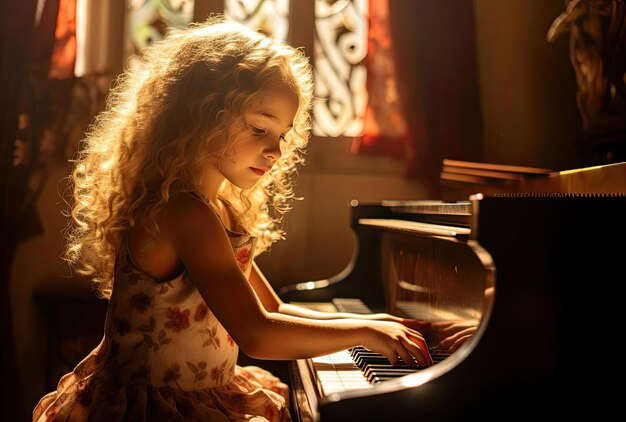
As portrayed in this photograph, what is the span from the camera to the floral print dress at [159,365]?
1.34m

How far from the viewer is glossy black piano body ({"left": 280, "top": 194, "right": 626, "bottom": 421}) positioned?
967 mm

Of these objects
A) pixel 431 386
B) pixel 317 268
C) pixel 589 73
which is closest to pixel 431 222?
pixel 431 386

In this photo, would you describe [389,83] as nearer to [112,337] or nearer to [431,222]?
[431,222]

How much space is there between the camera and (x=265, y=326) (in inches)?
48.9

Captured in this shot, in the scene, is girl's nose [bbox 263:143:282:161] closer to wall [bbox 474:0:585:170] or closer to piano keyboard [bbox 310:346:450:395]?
piano keyboard [bbox 310:346:450:395]

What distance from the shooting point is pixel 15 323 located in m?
3.17

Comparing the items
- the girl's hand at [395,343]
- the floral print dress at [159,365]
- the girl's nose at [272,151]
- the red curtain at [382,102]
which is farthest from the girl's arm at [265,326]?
the red curtain at [382,102]

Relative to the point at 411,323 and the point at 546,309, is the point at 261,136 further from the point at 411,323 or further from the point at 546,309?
the point at 546,309

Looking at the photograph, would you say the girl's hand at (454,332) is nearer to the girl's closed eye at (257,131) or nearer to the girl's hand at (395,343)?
the girl's hand at (395,343)

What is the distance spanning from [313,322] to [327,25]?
7.82ft

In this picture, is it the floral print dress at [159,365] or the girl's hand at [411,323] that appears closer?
the floral print dress at [159,365]

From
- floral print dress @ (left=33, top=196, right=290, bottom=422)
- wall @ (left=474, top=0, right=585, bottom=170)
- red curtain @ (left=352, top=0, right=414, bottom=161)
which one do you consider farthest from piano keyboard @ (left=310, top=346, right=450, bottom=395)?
wall @ (left=474, top=0, right=585, bottom=170)

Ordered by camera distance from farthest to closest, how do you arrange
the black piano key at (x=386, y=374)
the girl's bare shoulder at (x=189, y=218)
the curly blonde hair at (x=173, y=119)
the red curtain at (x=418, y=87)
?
the red curtain at (x=418, y=87)
the curly blonde hair at (x=173, y=119)
the girl's bare shoulder at (x=189, y=218)
the black piano key at (x=386, y=374)

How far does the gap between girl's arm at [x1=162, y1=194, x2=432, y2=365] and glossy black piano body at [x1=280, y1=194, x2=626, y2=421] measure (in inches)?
10.7
